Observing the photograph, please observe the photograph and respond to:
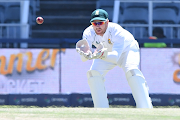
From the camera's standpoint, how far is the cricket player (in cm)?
523

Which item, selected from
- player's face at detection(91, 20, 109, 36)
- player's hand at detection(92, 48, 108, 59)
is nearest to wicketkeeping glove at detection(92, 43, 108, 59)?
player's hand at detection(92, 48, 108, 59)

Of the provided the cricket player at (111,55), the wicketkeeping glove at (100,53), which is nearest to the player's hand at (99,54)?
the wicketkeeping glove at (100,53)

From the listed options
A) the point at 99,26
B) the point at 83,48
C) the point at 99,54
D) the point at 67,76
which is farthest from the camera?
the point at 67,76

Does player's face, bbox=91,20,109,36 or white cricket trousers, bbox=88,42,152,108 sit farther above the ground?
player's face, bbox=91,20,109,36

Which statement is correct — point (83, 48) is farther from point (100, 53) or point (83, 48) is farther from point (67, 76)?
point (67, 76)

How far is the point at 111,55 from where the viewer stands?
5.09 m

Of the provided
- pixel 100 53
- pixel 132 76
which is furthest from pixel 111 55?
pixel 132 76

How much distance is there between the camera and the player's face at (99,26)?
5273 mm

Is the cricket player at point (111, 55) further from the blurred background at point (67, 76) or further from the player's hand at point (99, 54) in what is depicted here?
the blurred background at point (67, 76)

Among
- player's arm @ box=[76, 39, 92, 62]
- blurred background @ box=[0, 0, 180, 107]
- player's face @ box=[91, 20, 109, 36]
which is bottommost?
blurred background @ box=[0, 0, 180, 107]

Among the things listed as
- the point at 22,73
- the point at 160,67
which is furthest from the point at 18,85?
the point at 160,67

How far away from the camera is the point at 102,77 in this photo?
18.3 feet

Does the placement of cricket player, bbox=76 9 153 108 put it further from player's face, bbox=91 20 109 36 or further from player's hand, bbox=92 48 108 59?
player's hand, bbox=92 48 108 59

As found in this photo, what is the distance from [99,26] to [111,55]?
462 millimetres
